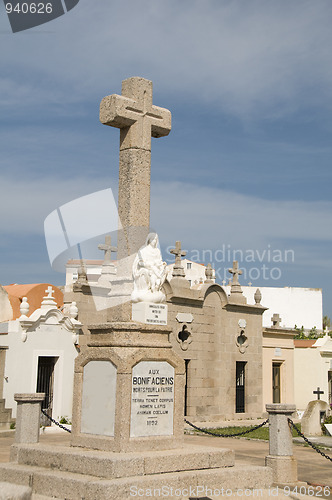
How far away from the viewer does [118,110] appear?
853 cm

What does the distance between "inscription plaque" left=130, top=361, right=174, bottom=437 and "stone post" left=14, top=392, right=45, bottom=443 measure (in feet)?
7.69

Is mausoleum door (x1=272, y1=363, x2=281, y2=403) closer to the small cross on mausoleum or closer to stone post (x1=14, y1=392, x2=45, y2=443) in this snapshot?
the small cross on mausoleum

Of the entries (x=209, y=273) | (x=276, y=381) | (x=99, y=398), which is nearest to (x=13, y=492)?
(x=99, y=398)

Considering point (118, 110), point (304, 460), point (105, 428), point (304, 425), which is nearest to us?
point (105, 428)

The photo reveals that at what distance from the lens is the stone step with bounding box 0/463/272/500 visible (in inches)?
245

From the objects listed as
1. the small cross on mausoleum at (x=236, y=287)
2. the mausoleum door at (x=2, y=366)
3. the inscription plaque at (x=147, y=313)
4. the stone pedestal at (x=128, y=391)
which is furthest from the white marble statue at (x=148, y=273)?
the small cross on mausoleum at (x=236, y=287)

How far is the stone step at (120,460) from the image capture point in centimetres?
662

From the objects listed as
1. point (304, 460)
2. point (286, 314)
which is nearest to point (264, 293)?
point (286, 314)

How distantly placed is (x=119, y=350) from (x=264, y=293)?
1616 inches

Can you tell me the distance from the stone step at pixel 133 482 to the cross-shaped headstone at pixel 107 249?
986 centimetres

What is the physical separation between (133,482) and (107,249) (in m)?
11.3

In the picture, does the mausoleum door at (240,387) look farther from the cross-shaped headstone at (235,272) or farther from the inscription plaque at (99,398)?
the inscription plaque at (99,398)

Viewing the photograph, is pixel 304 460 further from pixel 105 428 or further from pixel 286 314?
pixel 286 314

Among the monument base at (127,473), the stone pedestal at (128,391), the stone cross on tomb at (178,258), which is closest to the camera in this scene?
the monument base at (127,473)
